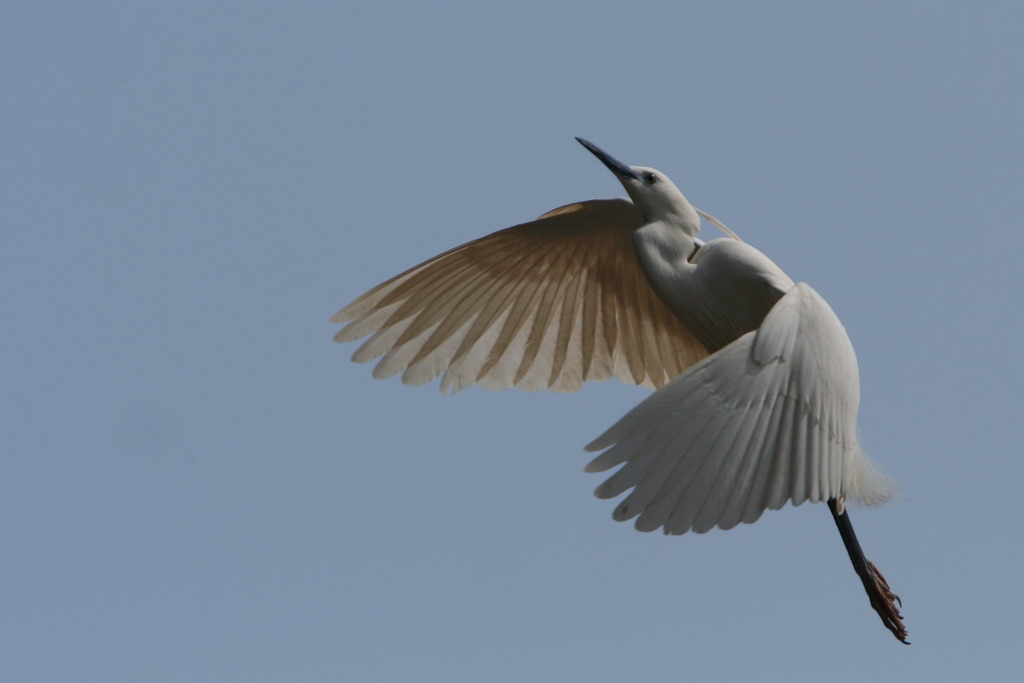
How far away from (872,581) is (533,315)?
2.41 metres

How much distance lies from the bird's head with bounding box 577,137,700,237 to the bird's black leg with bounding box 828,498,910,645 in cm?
156

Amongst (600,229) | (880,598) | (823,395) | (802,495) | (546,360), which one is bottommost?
(880,598)

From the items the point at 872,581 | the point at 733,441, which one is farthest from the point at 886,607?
the point at 733,441

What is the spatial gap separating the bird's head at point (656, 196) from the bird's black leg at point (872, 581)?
1.56 meters

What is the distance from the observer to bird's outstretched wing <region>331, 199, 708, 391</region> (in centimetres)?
750

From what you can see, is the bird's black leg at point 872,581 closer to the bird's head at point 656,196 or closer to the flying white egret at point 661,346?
the flying white egret at point 661,346

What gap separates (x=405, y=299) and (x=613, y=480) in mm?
2386

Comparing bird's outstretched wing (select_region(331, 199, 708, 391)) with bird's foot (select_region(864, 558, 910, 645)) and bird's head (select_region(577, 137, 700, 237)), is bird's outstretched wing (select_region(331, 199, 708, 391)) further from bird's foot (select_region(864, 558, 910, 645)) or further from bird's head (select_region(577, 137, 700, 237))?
bird's foot (select_region(864, 558, 910, 645))

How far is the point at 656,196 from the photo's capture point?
6875 millimetres

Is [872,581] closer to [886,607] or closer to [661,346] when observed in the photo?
[886,607]

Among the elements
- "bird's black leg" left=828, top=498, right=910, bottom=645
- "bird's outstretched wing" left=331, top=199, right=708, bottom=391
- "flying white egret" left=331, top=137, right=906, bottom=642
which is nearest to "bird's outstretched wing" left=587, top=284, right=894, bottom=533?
"flying white egret" left=331, top=137, right=906, bottom=642

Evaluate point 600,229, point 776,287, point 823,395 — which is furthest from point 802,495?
point 600,229

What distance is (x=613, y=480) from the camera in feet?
18.2

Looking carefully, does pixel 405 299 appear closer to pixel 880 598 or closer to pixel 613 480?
pixel 613 480
